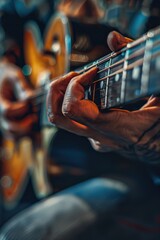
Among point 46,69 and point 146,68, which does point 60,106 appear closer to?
point 146,68

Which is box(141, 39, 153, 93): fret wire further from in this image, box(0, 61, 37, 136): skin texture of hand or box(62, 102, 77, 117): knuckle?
box(0, 61, 37, 136): skin texture of hand

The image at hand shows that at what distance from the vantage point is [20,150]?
1156 millimetres

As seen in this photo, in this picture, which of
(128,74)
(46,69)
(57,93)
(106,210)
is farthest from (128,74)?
(46,69)

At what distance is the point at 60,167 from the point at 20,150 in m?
0.23

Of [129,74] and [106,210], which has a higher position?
[129,74]

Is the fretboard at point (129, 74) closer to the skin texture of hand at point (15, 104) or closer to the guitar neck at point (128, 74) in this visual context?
the guitar neck at point (128, 74)

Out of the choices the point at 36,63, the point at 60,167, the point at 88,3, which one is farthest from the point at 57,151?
the point at 88,3

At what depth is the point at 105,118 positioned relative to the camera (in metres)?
0.40

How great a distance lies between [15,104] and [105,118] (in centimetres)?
61

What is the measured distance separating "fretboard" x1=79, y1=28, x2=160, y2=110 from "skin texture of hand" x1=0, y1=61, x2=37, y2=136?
1.82 ft

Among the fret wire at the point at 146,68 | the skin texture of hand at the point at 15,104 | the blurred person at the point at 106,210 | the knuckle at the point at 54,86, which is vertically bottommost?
the blurred person at the point at 106,210

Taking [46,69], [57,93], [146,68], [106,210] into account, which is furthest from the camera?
[46,69]

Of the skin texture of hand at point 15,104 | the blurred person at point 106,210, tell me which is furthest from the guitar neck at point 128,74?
the skin texture of hand at point 15,104

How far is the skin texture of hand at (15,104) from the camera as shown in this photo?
957mm
